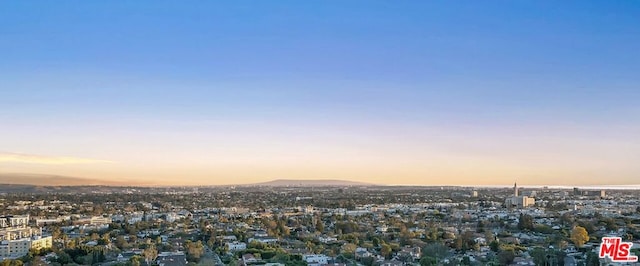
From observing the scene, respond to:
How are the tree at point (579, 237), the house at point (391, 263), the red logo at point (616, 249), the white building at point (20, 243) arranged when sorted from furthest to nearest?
the tree at point (579, 237), the white building at point (20, 243), the house at point (391, 263), the red logo at point (616, 249)

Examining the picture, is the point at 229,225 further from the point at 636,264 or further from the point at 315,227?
the point at 636,264

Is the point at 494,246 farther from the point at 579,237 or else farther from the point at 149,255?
the point at 149,255

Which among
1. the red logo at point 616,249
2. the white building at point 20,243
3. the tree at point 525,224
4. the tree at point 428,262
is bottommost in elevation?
the white building at point 20,243

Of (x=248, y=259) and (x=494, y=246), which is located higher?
(x=494, y=246)

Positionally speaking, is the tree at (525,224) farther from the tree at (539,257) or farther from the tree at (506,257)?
the tree at (506,257)

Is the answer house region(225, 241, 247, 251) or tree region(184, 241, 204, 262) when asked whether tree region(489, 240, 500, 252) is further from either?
tree region(184, 241, 204, 262)

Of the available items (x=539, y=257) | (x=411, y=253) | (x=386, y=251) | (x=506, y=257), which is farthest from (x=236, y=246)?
(x=539, y=257)

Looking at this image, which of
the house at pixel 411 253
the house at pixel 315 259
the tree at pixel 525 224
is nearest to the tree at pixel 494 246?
the house at pixel 411 253

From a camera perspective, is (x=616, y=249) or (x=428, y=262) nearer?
(x=616, y=249)

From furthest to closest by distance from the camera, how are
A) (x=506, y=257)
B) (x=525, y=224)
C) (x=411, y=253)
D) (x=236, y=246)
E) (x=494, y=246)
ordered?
(x=525, y=224)
(x=236, y=246)
(x=494, y=246)
(x=411, y=253)
(x=506, y=257)

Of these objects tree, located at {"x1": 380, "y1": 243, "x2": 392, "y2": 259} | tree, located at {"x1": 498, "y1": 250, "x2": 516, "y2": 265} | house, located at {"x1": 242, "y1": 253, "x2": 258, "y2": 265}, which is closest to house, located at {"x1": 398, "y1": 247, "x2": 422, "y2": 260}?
tree, located at {"x1": 380, "y1": 243, "x2": 392, "y2": 259}

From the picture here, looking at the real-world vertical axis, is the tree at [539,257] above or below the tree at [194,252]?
above
